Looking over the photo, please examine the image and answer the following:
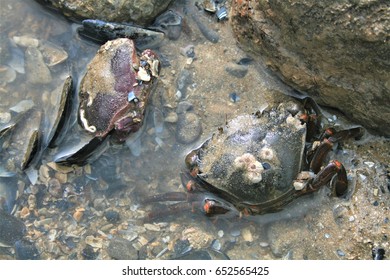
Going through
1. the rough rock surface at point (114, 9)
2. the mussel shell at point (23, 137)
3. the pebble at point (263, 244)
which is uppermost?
the rough rock surface at point (114, 9)

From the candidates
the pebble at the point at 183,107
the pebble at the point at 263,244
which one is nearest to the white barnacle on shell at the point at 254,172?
the pebble at the point at 263,244

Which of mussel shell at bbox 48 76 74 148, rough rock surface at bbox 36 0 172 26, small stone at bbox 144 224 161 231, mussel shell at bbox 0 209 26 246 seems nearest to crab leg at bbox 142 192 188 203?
small stone at bbox 144 224 161 231

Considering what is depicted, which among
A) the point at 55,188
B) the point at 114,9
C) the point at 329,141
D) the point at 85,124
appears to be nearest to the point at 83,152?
the point at 85,124

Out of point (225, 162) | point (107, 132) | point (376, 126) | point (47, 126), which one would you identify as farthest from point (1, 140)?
point (376, 126)

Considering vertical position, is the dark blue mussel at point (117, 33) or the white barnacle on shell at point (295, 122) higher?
the dark blue mussel at point (117, 33)

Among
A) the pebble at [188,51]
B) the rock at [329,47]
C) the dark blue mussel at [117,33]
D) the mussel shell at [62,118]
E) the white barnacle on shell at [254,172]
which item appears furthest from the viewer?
the pebble at [188,51]

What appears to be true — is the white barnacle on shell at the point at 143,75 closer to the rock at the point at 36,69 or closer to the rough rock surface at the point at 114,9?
the rough rock surface at the point at 114,9

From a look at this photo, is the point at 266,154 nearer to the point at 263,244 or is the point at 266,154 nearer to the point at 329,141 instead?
the point at 329,141

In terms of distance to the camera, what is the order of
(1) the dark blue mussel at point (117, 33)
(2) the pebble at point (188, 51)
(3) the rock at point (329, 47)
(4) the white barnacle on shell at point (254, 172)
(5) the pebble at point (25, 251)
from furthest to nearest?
(2) the pebble at point (188, 51) < (1) the dark blue mussel at point (117, 33) < (5) the pebble at point (25, 251) < (4) the white barnacle on shell at point (254, 172) < (3) the rock at point (329, 47)

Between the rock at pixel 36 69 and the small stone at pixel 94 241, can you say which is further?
the rock at pixel 36 69
